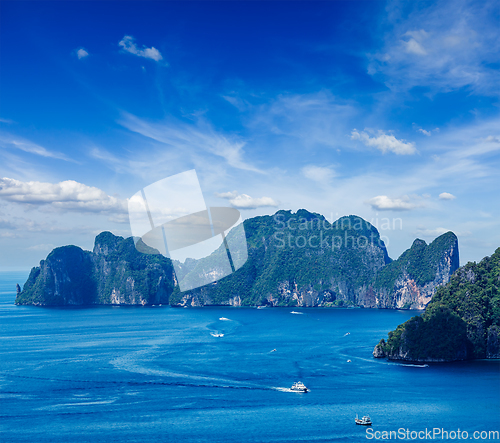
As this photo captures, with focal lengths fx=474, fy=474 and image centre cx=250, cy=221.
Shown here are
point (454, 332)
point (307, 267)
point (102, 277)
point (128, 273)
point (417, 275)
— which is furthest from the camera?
point (102, 277)

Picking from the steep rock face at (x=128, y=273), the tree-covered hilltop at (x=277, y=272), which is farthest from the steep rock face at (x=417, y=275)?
the steep rock face at (x=128, y=273)

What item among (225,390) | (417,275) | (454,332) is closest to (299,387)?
(225,390)

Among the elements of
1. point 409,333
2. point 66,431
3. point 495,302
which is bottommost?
point 66,431

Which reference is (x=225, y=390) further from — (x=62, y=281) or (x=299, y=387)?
(x=62, y=281)

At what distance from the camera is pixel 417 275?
71.6 metres

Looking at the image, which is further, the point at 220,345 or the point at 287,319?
the point at 287,319

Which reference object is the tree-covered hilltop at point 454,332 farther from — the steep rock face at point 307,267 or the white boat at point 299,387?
the steep rock face at point 307,267

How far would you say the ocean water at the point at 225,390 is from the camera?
18.9 m

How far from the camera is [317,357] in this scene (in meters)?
32.3

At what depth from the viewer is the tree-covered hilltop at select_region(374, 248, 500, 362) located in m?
31.1

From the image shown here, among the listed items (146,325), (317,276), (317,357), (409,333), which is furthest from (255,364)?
(317,276)

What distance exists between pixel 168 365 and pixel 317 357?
10073 millimetres

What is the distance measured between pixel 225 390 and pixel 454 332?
1658cm

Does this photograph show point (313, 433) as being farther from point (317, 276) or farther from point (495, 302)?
point (317, 276)
